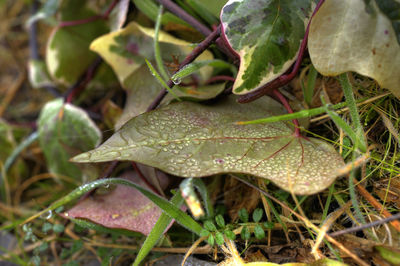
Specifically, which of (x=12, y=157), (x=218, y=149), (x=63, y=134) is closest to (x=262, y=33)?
(x=218, y=149)

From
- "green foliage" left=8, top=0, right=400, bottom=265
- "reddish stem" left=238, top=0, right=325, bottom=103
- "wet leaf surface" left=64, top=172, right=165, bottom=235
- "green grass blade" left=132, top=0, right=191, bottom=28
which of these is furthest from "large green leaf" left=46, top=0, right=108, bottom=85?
"reddish stem" left=238, top=0, right=325, bottom=103

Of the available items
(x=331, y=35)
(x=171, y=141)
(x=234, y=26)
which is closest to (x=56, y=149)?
(x=171, y=141)

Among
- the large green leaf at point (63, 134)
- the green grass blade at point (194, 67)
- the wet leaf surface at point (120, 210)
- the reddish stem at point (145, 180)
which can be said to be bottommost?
the wet leaf surface at point (120, 210)

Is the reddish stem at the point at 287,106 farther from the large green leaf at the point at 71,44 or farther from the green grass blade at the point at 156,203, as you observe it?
the large green leaf at the point at 71,44

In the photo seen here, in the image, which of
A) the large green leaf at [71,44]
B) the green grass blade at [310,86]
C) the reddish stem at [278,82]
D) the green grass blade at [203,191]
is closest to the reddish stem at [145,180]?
the green grass blade at [203,191]

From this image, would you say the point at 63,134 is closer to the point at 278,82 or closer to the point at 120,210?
the point at 120,210

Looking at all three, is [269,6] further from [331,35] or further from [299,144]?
[299,144]
